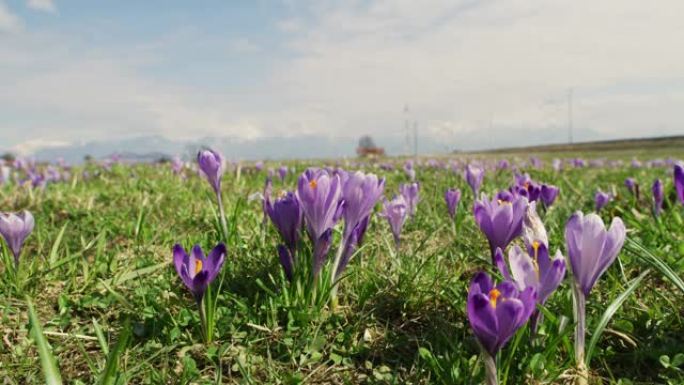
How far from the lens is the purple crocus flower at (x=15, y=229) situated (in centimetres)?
285

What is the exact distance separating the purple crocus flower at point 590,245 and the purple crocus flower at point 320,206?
1.00 meters

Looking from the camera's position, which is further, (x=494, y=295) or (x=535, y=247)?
(x=535, y=247)

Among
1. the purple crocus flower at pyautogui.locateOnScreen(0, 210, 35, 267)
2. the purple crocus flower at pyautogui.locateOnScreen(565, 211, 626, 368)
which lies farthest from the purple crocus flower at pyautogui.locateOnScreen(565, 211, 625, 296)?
the purple crocus flower at pyautogui.locateOnScreen(0, 210, 35, 267)

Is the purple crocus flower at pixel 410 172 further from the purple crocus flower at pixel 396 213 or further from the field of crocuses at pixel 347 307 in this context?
the purple crocus flower at pixel 396 213

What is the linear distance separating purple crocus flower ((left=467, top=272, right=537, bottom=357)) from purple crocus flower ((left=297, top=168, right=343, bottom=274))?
897mm

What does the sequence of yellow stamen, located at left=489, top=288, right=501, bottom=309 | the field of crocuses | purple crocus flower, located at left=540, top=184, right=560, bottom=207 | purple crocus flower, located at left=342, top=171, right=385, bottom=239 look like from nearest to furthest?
yellow stamen, located at left=489, top=288, right=501, bottom=309 → the field of crocuses → purple crocus flower, located at left=342, top=171, right=385, bottom=239 → purple crocus flower, located at left=540, top=184, right=560, bottom=207

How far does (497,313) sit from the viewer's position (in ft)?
5.40

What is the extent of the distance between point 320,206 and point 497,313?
1.02 metres

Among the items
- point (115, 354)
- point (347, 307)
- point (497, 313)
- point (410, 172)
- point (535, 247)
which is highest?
point (410, 172)

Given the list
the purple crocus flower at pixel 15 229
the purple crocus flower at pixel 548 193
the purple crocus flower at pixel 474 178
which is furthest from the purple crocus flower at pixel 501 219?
the purple crocus flower at pixel 15 229

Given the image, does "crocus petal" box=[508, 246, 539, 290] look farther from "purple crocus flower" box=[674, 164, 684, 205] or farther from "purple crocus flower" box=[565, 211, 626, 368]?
"purple crocus flower" box=[674, 164, 684, 205]

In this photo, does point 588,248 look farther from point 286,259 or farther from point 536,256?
point 286,259

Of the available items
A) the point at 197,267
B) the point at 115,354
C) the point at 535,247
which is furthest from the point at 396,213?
the point at 115,354

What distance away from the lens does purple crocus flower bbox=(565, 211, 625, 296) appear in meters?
1.97
